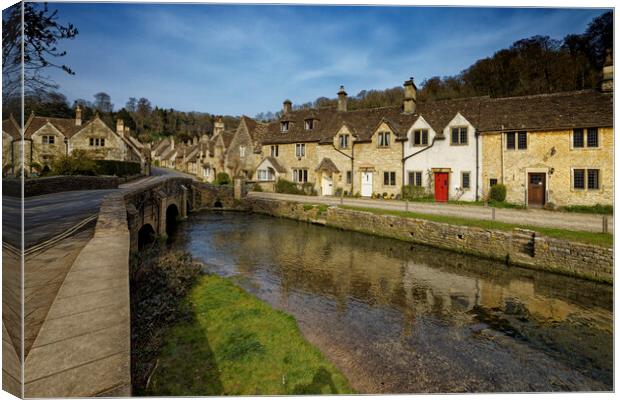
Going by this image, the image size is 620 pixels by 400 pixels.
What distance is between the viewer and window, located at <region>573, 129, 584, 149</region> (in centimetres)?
Answer: 1764

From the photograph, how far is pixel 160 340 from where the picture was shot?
19.8 feet

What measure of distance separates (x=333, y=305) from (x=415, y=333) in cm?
231

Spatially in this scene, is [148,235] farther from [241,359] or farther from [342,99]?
[342,99]

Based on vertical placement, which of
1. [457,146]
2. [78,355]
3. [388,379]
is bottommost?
[388,379]

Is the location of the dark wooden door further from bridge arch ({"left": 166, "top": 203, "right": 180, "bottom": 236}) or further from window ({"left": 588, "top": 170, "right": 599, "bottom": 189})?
bridge arch ({"left": 166, "top": 203, "right": 180, "bottom": 236})

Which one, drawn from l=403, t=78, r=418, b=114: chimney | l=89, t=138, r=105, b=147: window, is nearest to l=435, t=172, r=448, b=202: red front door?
l=403, t=78, r=418, b=114: chimney

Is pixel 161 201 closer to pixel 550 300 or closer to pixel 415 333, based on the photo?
pixel 415 333

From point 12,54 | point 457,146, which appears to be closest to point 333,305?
point 12,54

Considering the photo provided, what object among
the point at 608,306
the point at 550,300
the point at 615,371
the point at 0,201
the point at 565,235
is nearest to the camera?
the point at 0,201

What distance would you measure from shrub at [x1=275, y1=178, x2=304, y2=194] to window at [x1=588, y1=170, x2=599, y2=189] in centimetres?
2049

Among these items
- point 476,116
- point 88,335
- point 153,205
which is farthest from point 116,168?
point 476,116

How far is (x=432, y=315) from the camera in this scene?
8.18m

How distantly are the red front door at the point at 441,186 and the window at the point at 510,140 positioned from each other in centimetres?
437

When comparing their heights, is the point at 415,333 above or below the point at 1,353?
below
